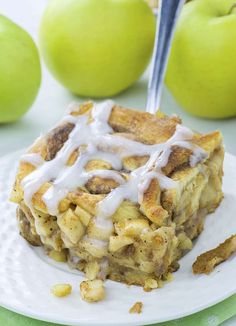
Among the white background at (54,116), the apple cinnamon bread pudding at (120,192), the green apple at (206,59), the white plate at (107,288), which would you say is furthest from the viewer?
the white background at (54,116)

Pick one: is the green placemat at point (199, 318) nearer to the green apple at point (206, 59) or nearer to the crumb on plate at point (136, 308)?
the crumb on plate at point (136, 308)

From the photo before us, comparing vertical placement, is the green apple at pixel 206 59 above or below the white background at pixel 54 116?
above

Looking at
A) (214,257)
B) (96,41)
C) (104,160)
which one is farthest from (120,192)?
(96,41)

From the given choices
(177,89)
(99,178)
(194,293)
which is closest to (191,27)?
(177,89)

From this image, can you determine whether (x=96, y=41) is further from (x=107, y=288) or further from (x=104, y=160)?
(x=107, y=288)

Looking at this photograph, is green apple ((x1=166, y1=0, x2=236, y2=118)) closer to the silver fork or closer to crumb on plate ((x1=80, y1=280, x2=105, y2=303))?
the silver fork

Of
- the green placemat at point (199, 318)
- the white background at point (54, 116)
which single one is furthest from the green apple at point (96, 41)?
the green placemat at point (199, 318)
